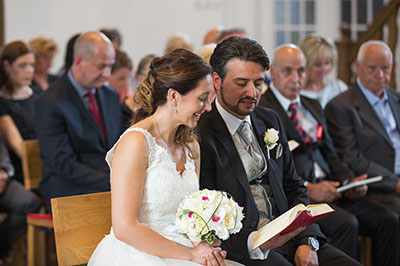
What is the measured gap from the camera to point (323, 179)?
410 cm

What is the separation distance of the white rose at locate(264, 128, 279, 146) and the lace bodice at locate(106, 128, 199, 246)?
2.02 ft

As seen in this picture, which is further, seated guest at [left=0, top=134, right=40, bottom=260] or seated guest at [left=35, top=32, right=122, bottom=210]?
seated guest at [left=0, top=134, right=40, bottom=260]

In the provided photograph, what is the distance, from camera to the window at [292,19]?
904cm

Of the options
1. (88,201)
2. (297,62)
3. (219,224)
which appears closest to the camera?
(219,224)

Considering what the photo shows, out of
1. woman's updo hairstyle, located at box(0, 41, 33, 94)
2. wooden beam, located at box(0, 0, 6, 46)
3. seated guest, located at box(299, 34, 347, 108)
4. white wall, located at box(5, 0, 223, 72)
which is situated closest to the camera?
seated guest, located at box(299, 34, 347, 108)

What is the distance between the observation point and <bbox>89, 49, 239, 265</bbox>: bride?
89.0 inches

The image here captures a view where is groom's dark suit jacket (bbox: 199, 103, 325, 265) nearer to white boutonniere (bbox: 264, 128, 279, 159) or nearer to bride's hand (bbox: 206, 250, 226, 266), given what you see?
white boutonniere (bbox: 264, 128, 279, 159)

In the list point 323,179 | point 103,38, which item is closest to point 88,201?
point 103,38

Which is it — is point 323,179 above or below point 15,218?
above

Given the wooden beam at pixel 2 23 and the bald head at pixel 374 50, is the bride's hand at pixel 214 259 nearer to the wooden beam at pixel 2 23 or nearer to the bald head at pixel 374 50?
the bald head at pixel 374 50

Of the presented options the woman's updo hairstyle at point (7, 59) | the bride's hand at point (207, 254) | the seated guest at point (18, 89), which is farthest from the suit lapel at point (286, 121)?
the woman's updo hairstyle at point (7, 59)

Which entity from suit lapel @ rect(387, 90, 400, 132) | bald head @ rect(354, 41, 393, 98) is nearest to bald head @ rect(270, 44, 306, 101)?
bald head @ rect(354, 41, 393, 98)

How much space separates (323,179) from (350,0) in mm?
5718

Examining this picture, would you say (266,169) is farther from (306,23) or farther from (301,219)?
(306,23)
